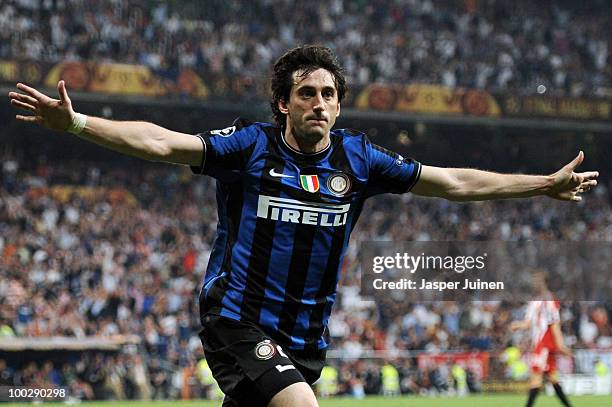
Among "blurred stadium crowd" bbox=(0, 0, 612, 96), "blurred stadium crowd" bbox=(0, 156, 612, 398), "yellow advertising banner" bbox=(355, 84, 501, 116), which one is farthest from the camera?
"yellow advertising banner" bbox=(355, 84, 501, 116)

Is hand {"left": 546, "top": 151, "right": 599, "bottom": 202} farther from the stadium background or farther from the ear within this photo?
the stadium background

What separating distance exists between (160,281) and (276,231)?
17542 mm

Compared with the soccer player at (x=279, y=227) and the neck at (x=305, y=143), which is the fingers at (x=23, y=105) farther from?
the neck at (x=305, y=143)

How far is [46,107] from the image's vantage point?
469cm

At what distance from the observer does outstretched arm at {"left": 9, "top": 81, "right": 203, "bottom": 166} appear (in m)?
4.68

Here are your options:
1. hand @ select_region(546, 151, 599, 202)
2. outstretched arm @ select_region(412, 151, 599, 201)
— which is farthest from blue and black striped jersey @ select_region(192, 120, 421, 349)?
hand @ select_region(546, 151, 599, 202)

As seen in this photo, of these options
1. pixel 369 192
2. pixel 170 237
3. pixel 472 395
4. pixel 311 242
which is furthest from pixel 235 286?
pixel 170 237

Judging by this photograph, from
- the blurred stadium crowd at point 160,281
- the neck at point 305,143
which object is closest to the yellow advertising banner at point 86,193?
the blurred stadium crowd at point 160,281

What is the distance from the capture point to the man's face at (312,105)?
528 centimetres

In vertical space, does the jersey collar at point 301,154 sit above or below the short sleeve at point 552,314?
above

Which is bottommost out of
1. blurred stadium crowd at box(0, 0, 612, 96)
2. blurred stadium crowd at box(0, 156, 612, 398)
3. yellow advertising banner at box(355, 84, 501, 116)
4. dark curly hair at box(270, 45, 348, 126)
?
blurred stadium crowd at box(0, 156, 612, 398)

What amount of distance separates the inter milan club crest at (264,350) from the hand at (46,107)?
50.5 inches

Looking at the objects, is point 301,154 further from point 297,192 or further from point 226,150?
point 226,150

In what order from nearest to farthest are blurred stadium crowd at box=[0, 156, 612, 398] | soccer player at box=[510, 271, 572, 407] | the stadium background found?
soccer player at box=[510, 271, 572, 407]
blurred stadium crowd at box=[0, 156, 612, 398]
the stadium background
